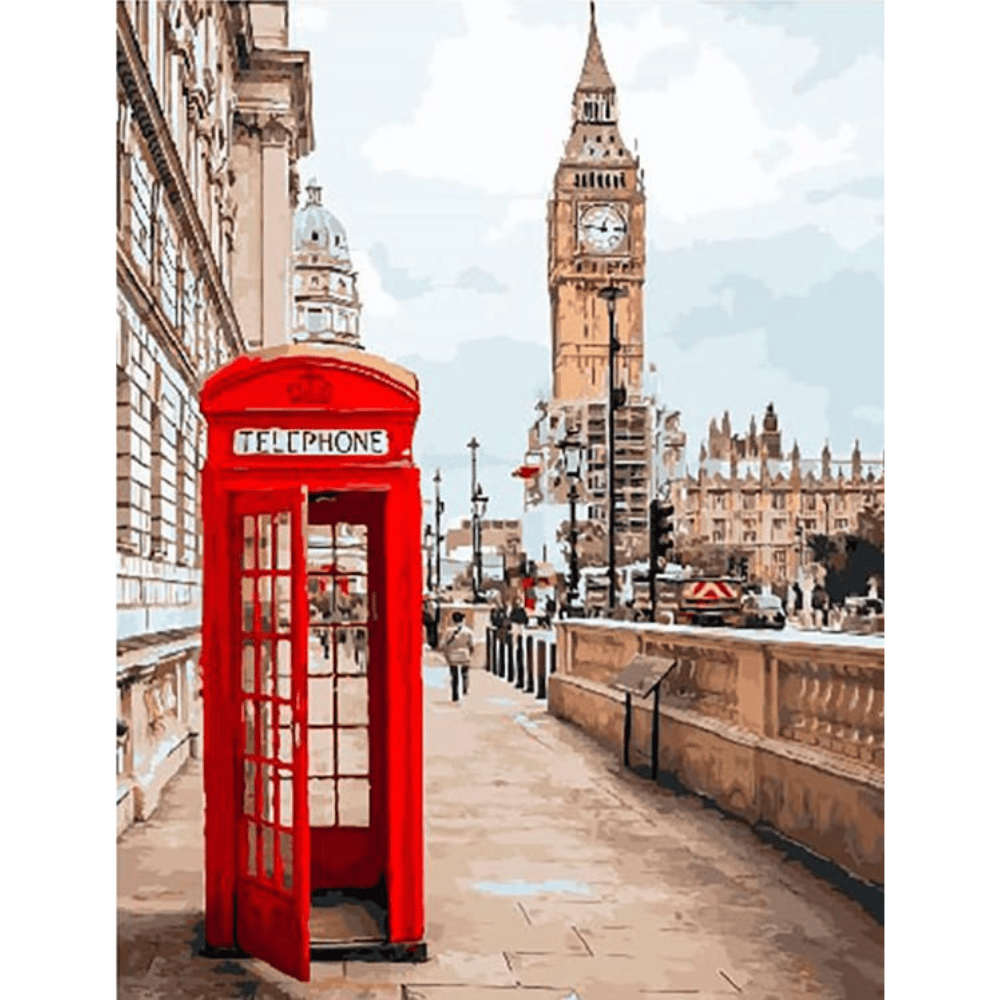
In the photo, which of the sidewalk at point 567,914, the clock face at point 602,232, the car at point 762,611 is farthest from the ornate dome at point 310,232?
the sidewalk at point 567,914

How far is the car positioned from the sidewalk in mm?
13862

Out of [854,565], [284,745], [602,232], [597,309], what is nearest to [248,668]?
[284,745]

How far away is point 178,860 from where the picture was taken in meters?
7.22

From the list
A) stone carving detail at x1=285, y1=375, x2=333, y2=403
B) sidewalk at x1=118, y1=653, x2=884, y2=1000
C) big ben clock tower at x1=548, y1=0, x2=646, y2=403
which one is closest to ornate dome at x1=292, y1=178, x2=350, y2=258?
big ben clock tower at x1=548, y1=0, x2=646, y2=403

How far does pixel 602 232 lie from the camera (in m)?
16.0

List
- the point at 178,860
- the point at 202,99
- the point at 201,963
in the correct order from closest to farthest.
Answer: the point at 201,963, the point at 178,860, the point at 202,99

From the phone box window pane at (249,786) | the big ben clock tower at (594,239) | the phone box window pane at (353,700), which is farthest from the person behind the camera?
the big ben clock tower at (594,239)

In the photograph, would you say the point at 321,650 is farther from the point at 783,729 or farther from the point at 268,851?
the point at 783,729

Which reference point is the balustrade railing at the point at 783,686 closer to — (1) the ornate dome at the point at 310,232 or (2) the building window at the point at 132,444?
(2) the building window at the point at 132,444

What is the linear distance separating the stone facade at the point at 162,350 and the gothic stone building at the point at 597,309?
7.09ft

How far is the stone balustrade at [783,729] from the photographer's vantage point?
268 inches
